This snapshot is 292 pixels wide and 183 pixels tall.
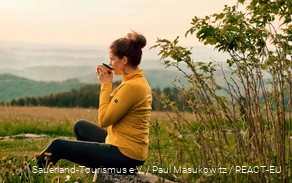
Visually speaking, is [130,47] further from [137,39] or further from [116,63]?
[116,63]

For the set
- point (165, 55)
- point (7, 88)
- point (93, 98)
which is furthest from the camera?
point (7, 88)

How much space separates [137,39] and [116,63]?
1.04 ft

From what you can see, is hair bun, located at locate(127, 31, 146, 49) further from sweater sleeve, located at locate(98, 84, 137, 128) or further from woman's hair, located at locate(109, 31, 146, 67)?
sweater sleeve, located at locate(98, 84, 137, 128)

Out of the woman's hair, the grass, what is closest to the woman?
the woman's hair

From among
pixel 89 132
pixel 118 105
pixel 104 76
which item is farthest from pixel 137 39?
pixel 89 132

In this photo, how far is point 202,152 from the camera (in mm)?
4945

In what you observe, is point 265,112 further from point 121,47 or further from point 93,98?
point 93,98

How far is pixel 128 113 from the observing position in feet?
16.8

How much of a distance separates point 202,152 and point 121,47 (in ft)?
4.21

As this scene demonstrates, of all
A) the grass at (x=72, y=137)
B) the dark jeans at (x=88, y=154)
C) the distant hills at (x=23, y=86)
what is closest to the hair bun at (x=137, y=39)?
the grass at (x=72, y=137)

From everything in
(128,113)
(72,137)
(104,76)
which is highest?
(104,76)

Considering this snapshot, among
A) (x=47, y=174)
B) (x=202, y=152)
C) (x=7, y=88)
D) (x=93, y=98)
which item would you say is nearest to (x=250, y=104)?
(x=202, y=152)

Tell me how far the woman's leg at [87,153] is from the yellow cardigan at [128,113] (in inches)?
3.0

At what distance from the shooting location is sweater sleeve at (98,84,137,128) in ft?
16.3
